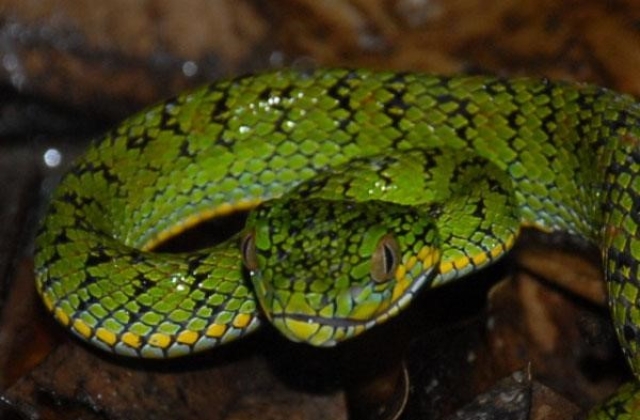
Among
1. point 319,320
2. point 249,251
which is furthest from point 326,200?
point 319,320

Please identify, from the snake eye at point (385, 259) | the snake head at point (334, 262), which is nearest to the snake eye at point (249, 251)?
the snake head at point (334, 262)

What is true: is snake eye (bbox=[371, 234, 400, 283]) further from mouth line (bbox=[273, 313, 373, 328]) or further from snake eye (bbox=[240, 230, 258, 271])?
snake eye (bbox=[240, 230, 258, 271])

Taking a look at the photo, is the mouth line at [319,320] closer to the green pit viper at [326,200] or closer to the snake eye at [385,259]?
the green pit viper at [326,200]

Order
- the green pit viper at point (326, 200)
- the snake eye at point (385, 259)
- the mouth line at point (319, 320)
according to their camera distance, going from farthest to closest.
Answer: the green pit viper at point (326, 200) → the snake eye at point (385, 259) → the mouth line at point (319, 320)

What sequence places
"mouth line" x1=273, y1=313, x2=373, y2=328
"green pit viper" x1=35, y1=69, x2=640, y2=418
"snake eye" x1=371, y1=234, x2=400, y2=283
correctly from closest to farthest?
"mouth line" x1=273, y1=313, x2=373, y2=328
"snake eye" x1=371, y1=234, x2=400, y2=283
"green pit viper" x1=35, y1=69, x2=640, y2=418

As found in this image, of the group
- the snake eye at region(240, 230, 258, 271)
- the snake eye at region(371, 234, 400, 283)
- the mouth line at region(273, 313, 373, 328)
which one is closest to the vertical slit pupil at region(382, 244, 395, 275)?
the snake eye at region(371, 234, 400, 283)

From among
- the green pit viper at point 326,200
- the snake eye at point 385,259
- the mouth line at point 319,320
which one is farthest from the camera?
the green pit viper at point 326,200

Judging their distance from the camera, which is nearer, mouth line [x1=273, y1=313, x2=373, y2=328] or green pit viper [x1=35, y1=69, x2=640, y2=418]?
mouth line [x1=273, y1=313, x2=373, y2=328]

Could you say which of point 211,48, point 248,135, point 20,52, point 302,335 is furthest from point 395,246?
point 20,52

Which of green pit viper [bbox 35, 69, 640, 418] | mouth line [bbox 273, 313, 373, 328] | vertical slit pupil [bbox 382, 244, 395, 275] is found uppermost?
vertical slit pupil [bbox 382, 244, 395, 275]
